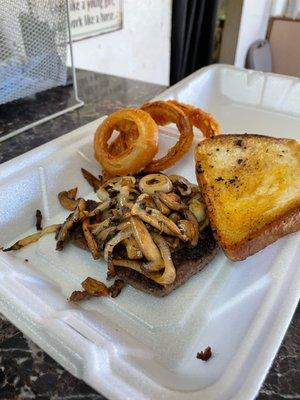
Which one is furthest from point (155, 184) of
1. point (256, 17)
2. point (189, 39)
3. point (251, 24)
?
point (256, 17)

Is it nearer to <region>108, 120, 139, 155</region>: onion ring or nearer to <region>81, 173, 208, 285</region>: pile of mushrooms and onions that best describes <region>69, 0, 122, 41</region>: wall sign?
<region>108, 120, 139, 155</region>: onion ring

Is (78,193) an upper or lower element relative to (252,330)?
lower

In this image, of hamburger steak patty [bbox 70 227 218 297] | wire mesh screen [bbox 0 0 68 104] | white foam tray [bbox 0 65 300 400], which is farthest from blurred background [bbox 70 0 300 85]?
hamburger steak patty [bbox 70 227 218 297]

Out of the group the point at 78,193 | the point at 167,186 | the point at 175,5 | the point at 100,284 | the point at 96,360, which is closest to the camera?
the point at 96,360

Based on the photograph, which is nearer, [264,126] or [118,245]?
[118,245]

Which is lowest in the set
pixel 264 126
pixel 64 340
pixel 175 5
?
pixel 264 126

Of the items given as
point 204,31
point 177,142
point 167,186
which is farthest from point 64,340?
point 204,31

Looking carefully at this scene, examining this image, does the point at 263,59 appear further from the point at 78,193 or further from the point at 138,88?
the point at 78,193

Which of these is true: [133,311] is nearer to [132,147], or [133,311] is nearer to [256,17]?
[132,147]
